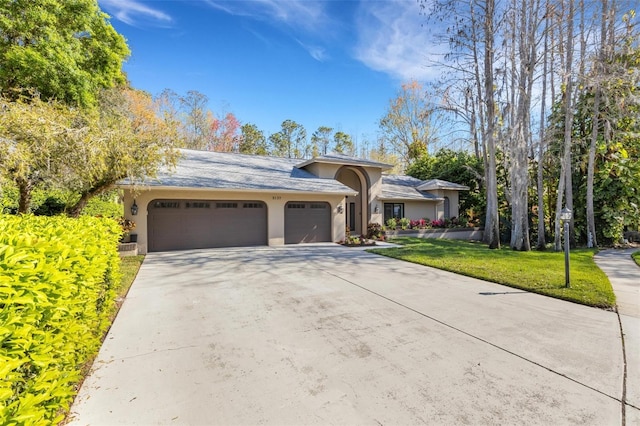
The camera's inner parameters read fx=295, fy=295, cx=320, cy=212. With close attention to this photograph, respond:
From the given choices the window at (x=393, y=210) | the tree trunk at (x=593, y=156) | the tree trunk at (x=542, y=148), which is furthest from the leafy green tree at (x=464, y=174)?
the tree trunk at (x=593, y=156)

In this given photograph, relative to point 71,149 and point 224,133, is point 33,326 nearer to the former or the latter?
point 71,149

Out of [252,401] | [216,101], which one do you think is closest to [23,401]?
[252,401]

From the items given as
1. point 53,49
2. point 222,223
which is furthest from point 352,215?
point 53,49

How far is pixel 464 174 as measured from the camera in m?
21.2

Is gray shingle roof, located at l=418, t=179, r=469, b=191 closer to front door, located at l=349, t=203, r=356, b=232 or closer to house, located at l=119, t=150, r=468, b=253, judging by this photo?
house, located at l=119, t=150, r=468, b=253

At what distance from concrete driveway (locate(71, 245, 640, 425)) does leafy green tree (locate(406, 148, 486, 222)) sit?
53.8 ft

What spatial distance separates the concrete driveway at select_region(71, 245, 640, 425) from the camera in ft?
8.16

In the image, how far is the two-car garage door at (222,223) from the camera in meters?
11.7

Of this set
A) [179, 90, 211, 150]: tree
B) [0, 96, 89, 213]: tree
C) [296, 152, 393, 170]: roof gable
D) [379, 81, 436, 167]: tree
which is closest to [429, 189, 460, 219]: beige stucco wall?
[296, 152, 393, 170]: roof gable

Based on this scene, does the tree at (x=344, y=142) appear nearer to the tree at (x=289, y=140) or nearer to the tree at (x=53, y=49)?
the tree at (x=289, y=140)

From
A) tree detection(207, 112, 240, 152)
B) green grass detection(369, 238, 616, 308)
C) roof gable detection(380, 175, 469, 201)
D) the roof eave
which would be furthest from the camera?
tree detection(207, 112, 240, 152)

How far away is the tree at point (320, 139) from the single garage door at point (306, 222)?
2584 centimetres

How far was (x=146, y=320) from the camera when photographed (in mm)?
4488

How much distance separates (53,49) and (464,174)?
2368 centimetres
